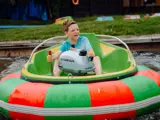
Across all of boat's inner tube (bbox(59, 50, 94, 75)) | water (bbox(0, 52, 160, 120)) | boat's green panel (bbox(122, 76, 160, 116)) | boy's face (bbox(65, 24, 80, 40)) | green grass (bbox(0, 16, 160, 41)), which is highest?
boy's face (bbox(65, 24, 80, 40))

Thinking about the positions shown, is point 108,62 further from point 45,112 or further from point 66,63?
point 45,112

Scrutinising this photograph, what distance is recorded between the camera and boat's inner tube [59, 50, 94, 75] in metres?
4.47

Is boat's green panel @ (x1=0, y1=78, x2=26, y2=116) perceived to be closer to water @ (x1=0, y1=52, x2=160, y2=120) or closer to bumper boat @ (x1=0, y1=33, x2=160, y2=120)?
bumper boat @ (x1=0, y1=33, x2=160, y2=120)

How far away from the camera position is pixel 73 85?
3.97 metres

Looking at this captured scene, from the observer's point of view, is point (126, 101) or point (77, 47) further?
point (77, 47)

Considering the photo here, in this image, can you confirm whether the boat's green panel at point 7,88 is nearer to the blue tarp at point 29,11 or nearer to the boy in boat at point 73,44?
the boy in boat at point 73,44

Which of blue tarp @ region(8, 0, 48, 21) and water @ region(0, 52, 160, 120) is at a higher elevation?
blue tarp @ region(8, 0, 48, 21)

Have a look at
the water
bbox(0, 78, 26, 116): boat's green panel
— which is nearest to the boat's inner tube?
bbox(0, 78, 26, 116): boat's green panel

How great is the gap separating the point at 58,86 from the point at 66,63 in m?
0.62

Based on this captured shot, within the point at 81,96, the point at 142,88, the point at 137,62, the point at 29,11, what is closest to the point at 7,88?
the point at 81,96

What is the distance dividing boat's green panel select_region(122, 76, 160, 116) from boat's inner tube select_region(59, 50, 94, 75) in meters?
0.54

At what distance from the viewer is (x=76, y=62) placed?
14.6 ft

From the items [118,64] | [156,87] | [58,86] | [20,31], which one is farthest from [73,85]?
[20,31]

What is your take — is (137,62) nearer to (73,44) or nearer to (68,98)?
(73,44)
